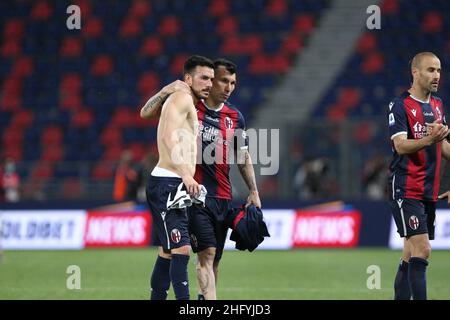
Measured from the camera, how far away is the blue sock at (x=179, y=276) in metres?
7.85

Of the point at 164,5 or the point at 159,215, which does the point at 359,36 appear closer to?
the point at 164,5

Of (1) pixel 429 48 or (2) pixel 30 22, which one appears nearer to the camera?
A: (1) pixel 429 48

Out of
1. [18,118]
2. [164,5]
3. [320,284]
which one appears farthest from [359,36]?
[320,284]

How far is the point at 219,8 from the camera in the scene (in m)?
27.8

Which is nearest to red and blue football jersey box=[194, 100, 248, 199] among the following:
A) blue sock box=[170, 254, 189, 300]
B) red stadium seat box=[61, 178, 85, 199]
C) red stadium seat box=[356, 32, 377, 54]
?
blue sock box=[170, 254, 189, 300]

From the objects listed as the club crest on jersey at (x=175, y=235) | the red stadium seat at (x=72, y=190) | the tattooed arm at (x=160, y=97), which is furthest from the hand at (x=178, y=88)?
the red stadium seat at (x=72, y=190)

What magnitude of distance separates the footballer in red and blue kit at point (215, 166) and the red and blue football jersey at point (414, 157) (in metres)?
1.60

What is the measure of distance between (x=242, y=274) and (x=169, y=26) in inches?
606

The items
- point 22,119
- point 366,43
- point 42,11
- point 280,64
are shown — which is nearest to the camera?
point 366,43

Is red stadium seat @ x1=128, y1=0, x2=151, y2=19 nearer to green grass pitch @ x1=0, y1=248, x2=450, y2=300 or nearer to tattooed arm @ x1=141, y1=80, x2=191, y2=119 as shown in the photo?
green grass pitch @ x1=0, y1=248, x2=450, y2=300

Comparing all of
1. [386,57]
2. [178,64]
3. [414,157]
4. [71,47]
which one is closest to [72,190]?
[178,64]

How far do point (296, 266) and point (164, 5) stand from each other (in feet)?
50.2

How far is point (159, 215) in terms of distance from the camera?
320 inches

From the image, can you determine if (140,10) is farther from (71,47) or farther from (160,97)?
(160,97)
